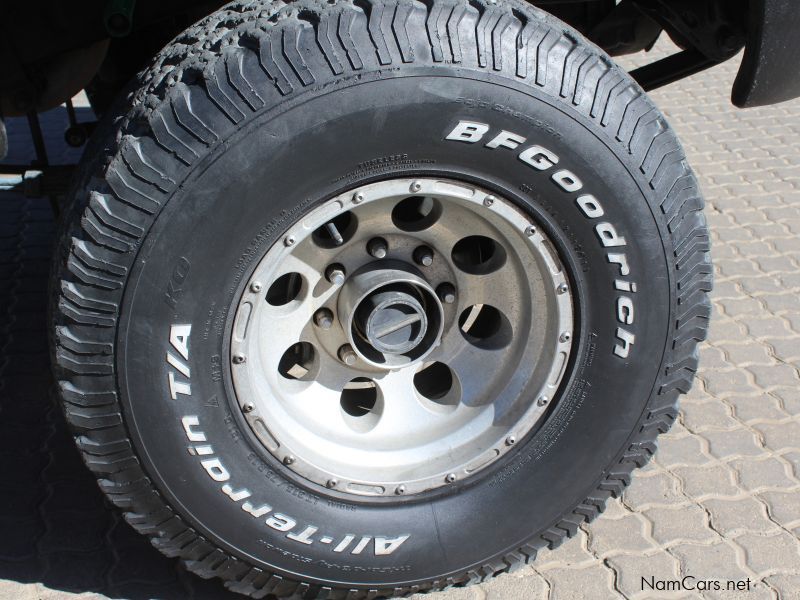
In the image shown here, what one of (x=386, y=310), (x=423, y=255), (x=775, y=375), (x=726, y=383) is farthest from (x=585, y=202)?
(x=775, y=375)

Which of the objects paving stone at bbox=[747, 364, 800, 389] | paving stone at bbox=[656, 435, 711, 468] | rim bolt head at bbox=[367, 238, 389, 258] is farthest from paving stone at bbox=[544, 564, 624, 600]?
paving stone at bbox=[747, 364, 800, 389]

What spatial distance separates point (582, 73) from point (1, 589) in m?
2.09

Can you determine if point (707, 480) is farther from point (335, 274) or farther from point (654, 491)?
point (335, 274)

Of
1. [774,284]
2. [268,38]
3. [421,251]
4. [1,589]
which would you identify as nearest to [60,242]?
[268,38]

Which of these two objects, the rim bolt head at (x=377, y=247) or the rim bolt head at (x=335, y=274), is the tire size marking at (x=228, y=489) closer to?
the rim bolt head at (x=335, y=274)

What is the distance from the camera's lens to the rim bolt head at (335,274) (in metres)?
2.31

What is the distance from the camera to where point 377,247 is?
2332 mm

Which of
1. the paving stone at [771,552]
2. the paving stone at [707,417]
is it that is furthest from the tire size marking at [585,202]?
the paving stone at [707,417]

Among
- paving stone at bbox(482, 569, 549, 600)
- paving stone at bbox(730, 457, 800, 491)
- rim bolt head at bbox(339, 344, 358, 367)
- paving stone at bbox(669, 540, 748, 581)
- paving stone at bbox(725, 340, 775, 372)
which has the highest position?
paving stone at bbox(725, 340, 775, 372)

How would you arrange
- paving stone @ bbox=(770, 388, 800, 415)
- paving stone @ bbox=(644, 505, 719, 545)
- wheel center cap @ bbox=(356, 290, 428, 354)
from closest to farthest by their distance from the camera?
wheel center cap @ bbox=(356, 290, 428, 354), paving stone @ bbox=(644, 505, 719, 545), paving stone @ bbox=(770, 388, 800, 415)

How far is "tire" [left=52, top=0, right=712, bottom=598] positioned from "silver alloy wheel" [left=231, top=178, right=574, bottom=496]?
0.04 metres

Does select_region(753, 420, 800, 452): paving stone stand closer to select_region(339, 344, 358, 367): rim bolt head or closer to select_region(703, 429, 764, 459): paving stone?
select_region(703, 429, 764, 459): paving stone

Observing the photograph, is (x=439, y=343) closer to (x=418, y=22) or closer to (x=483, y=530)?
(x=483, y=530)

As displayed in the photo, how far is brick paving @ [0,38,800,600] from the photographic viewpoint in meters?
2.59
